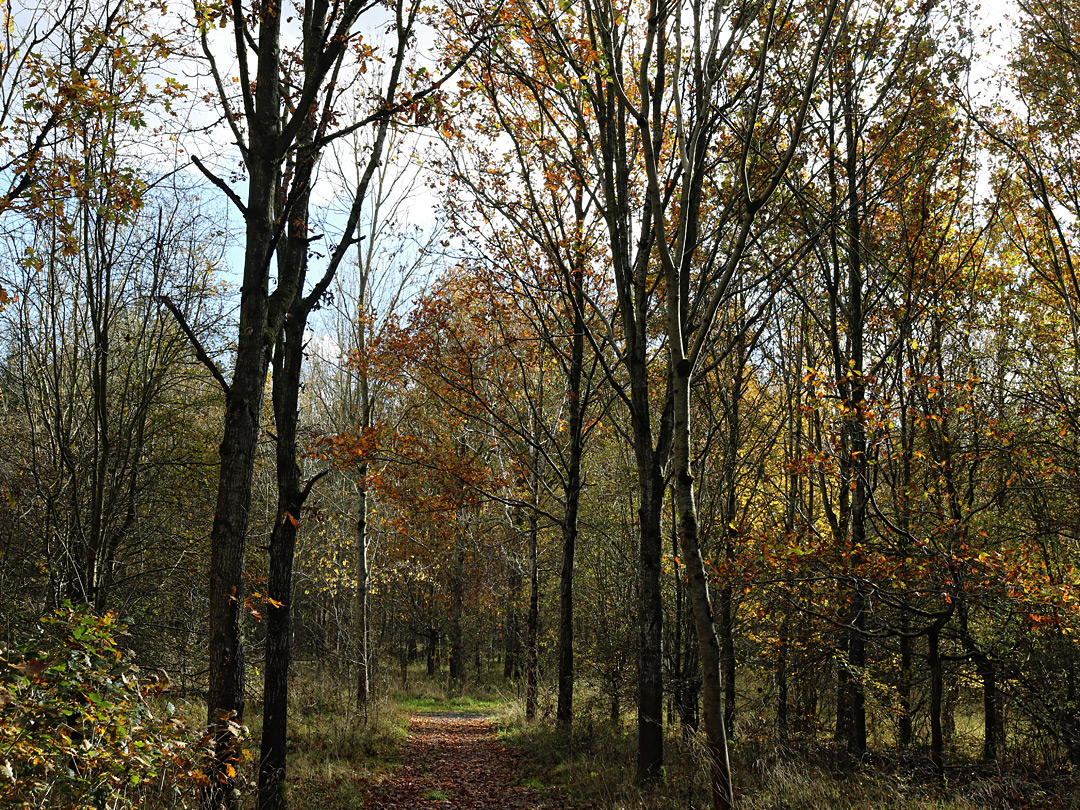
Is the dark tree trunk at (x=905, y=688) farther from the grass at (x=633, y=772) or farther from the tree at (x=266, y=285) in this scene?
the tree at (x=266, y=285)

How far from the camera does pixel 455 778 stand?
9602 millimetres

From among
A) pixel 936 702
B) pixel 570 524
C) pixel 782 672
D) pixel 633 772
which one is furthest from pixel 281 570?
pixel 782 672

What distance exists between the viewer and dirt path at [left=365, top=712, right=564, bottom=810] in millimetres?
8117

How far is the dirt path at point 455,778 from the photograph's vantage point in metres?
8.12

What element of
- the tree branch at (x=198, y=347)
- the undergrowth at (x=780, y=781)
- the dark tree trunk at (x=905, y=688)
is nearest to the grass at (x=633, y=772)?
the undergrowth at (x=780, y=781)

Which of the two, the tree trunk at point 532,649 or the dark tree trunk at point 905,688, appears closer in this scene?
the dark tree trunk at point 905,688

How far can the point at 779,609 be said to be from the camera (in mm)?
9828

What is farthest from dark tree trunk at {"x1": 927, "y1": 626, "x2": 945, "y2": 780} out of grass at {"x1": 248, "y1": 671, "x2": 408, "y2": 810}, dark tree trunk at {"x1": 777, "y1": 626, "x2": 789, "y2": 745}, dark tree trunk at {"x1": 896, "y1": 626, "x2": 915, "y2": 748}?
grass at {"x1": 248, "y1": 671, "x2": 408, "y2": 810}

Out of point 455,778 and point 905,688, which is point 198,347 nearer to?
point 455,778

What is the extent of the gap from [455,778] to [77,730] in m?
6.88

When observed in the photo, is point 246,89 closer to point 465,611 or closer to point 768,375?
point 768,375

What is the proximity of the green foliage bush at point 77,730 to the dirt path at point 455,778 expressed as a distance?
14.6ft

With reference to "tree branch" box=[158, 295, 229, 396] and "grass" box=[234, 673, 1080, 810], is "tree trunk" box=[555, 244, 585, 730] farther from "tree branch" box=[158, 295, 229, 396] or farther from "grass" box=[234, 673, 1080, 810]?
"tree branch" box=[158, 295, 229, 396]

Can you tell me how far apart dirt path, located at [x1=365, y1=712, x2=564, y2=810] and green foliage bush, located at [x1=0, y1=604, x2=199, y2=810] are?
445cm
